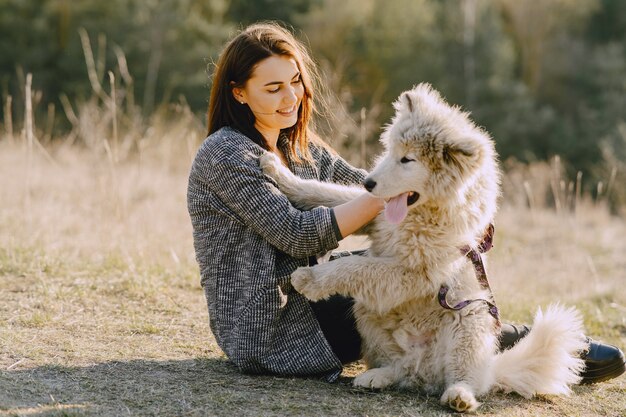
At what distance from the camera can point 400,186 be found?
3162 millimetres

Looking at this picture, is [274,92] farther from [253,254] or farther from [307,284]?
[307,284]

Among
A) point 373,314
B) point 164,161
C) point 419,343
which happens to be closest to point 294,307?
point 373,314

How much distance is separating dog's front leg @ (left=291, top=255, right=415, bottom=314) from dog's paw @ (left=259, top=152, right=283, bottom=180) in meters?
0.52

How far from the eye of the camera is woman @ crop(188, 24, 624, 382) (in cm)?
327

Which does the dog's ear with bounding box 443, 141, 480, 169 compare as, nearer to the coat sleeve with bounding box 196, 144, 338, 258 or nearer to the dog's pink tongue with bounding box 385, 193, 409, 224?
the dog's pink tongue with bounding box 385, 193, 409, 224

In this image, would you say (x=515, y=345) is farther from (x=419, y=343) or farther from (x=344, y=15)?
(x=344, y=15)

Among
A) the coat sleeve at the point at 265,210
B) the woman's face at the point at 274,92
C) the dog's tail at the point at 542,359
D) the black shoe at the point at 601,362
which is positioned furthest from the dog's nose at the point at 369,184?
the black shoe at the point at 601,362

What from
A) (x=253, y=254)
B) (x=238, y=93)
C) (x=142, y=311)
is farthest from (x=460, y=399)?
(x=142, y=311)

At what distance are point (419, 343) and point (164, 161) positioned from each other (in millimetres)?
6567

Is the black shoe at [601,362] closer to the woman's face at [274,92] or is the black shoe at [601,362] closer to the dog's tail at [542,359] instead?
the dog's tail at [542,359]

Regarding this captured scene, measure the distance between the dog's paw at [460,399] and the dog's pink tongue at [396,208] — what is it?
787mm

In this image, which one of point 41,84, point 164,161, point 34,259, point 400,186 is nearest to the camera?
point 400,186

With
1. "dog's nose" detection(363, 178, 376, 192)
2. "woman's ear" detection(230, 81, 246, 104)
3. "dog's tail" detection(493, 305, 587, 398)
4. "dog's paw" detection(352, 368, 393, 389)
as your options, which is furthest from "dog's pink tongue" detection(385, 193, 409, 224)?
"woman's ear" detection(230, 81, 246, 104)

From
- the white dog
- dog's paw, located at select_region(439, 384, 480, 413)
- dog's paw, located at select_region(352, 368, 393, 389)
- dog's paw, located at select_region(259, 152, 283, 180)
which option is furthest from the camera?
dog's paw, located at select_region(259, 152, 283, 180)
